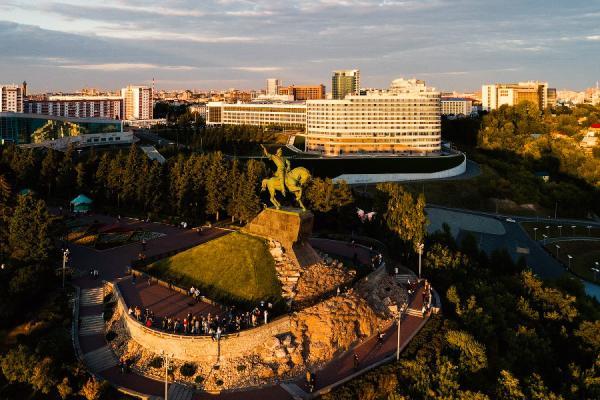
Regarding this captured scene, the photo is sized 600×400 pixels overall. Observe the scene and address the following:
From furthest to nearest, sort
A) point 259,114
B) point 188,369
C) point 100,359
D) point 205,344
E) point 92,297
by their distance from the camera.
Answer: point 259,114 < point 92,297 < point 100,359 < point 205,344 < point 188,369

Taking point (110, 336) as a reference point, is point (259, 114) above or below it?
above

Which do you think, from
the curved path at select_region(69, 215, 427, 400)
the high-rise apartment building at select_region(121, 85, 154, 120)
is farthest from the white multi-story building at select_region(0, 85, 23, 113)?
the curved path at select_region(69, 215, 427, 400)

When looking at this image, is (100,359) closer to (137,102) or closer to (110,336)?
(110,336)

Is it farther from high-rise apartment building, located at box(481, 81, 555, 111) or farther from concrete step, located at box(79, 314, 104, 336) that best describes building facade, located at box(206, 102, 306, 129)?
concrete step, located at box(79, 314, 104, 336)

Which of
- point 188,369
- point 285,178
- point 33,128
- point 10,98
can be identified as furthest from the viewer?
point 10,98

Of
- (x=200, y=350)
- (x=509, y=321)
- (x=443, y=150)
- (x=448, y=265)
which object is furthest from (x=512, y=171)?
(x=200, y=350)

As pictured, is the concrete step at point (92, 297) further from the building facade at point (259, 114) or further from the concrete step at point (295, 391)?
the building facade at point (259, 114)

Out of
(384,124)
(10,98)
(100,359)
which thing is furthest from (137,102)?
(100,359)
